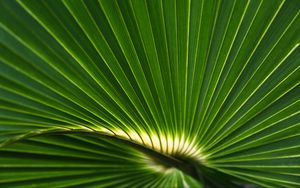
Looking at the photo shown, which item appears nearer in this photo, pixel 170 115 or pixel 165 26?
pixel 165 26

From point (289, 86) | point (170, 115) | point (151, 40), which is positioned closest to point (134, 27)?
point (151, 40)

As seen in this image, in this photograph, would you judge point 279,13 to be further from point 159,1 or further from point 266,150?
point 266,150

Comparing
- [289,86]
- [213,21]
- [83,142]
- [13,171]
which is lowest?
[13,171]

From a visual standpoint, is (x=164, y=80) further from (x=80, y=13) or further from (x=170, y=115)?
(x=80, y=13)

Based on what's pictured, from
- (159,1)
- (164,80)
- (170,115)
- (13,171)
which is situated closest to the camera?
(159,1)

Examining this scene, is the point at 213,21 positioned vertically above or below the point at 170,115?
above

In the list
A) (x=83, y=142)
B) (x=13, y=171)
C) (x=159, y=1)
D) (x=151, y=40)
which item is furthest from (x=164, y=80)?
(x=13, y=171)

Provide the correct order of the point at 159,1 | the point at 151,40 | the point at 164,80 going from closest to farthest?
1. the point at 159,1
2. the point at 151,40
3. the point at 164,80
